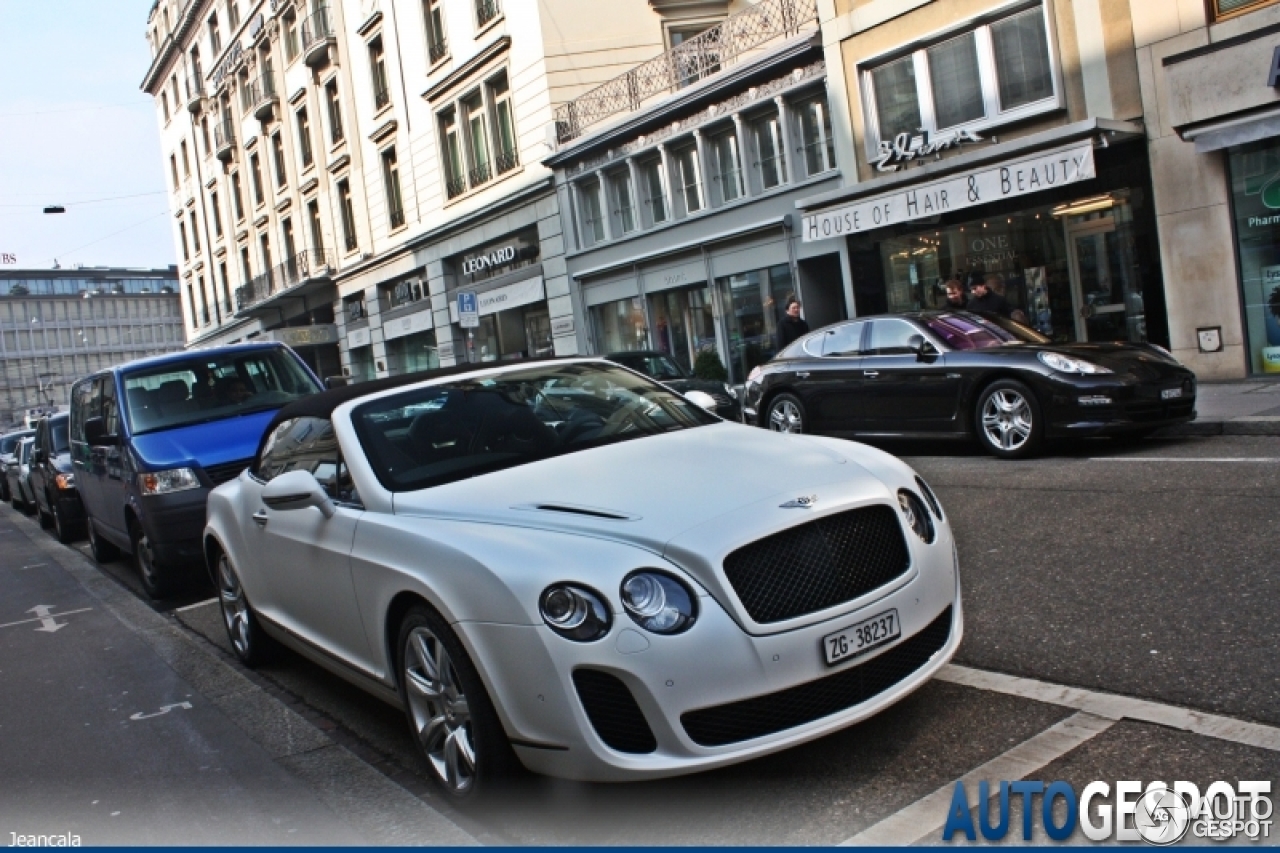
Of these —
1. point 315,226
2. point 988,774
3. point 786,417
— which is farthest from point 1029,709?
point 315,226

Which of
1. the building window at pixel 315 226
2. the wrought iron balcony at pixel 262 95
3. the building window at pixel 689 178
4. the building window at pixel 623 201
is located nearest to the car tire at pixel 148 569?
the building window at pixel 689 178

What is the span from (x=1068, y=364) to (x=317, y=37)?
114ft

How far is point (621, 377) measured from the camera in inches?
218

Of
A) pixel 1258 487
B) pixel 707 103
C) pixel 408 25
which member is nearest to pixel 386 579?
pixel 1258 487

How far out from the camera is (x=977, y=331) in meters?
11.2

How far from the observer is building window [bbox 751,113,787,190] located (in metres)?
21.9

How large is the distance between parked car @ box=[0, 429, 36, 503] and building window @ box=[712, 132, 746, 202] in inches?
584

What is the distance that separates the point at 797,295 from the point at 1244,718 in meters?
18.3

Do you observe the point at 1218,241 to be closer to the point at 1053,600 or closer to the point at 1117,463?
the point at 1117,463

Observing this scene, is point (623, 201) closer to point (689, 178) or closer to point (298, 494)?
point (689, 178)

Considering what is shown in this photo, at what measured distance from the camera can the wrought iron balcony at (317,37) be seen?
127 ft

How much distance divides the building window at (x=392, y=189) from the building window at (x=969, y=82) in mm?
21147

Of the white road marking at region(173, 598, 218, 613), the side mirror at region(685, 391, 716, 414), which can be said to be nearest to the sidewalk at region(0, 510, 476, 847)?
the white road marking at region(173, 598, 218, 613)

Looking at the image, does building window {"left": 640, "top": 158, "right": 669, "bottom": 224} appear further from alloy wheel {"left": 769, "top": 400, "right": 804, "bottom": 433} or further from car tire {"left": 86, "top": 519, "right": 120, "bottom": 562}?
car tire {"left": 86, "top": 519, "right": 120, "bottom": 562}
